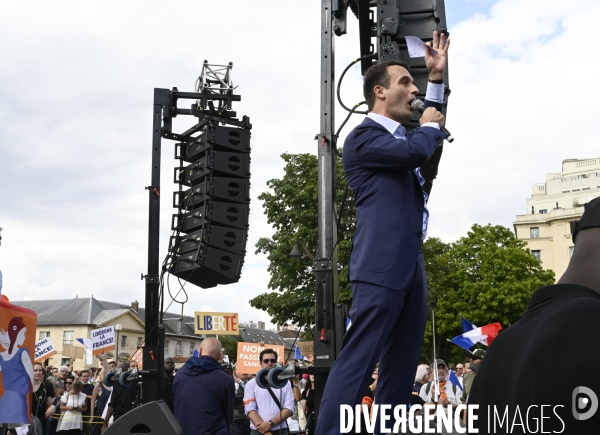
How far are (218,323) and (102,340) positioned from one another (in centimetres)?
430

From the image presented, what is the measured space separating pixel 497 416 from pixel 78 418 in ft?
48.8

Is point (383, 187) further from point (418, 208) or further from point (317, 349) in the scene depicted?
point (317, 349)

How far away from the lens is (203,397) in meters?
7.46

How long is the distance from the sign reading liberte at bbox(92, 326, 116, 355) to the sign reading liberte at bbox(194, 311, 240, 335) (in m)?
3.05

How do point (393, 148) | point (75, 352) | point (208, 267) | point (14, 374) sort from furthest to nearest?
Answer: 1. point (75, 352)
2. point (208, 267)
3. point (14, 374)
4. point (393, 148)

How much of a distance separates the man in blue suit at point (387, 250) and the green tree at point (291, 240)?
31.3 m

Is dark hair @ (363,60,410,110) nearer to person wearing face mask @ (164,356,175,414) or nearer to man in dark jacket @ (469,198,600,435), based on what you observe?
man in dark jacket @ (469,198,600,435)

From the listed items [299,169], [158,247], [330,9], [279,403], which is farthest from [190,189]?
[299,169]

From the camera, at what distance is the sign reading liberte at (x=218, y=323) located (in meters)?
23.1

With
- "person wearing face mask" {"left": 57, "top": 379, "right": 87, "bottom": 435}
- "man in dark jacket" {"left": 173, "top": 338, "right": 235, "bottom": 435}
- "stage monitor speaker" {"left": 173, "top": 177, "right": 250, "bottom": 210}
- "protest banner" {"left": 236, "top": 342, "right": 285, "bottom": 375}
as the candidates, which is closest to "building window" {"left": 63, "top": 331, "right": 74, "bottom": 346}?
"protest banner" {"left": 236, "top": 342, "right": 285, "bottom": 375}

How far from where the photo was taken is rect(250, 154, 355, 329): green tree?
1421 inches

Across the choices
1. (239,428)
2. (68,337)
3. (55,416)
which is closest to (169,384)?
(239,428)

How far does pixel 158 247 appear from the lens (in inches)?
344

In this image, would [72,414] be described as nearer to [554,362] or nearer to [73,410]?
[73,410]
